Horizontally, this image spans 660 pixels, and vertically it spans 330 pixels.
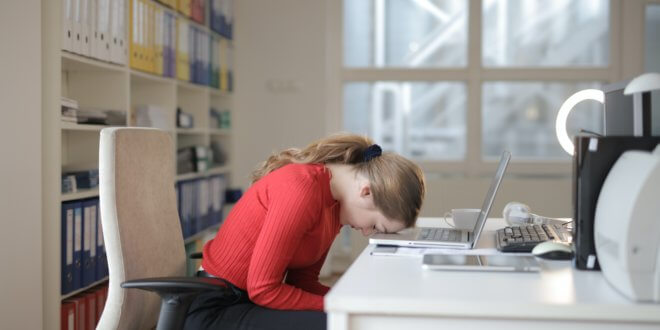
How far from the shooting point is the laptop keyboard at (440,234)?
77.3 inches

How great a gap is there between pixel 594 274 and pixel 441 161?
3842 millimetres

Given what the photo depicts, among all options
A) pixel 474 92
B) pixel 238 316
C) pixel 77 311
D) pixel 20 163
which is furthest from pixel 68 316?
pixel 474 92

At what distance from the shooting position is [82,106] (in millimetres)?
3457

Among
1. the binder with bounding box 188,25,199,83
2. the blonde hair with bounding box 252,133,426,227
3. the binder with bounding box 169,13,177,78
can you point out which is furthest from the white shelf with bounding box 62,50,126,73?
the blonde hair with bounding box 252,133,426,227

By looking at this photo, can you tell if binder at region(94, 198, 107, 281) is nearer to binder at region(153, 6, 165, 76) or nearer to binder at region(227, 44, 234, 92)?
binder at region(153, 6, 165, 76)

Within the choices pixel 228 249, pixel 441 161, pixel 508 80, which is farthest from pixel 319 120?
pixel 228 249

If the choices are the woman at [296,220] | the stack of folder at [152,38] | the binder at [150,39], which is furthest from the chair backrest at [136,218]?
the binder at [150,39]

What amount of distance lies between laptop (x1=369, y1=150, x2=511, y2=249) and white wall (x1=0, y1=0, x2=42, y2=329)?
1.39m

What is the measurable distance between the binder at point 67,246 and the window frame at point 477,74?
2.61m

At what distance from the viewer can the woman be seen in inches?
65.0

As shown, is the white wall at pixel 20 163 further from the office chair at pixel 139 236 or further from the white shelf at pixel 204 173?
the white shelf at pixel 204 173

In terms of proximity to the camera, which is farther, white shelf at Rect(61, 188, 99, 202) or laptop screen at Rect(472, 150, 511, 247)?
white shelf at Rect(61, 188, 99, 202)

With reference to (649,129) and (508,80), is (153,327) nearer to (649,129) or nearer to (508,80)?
(649,129)

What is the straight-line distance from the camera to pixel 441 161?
530cm
